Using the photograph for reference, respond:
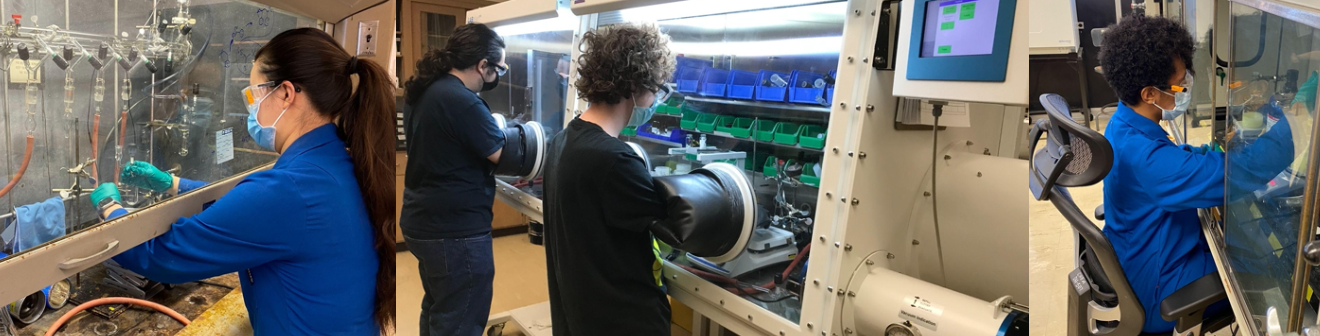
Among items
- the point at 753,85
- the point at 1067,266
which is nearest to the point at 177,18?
the point at 753,85

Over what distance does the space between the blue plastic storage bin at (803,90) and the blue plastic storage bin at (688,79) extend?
5.8 inches

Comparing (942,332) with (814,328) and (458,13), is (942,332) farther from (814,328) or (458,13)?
A: (458,13)

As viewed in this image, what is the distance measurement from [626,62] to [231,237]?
0.67 meters

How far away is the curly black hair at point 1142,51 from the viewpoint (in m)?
0.73

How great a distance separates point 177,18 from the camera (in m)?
0.91

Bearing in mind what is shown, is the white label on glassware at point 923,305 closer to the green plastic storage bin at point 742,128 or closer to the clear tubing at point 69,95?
the green plastic storage bin at point 742,128

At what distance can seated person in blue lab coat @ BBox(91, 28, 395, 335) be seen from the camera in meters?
0.97

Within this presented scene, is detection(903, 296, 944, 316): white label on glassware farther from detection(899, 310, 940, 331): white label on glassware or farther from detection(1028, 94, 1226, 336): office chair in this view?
detection(1028, 94, 1226, 336): office chair

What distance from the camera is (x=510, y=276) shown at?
3.88 ft

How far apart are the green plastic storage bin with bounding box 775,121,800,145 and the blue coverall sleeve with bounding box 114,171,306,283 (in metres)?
0.79

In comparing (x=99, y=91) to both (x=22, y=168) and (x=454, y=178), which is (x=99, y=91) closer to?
(x=22, y=168)

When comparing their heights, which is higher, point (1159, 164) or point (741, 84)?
point (741, 84)

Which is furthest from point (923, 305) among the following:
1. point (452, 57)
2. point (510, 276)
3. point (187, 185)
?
point (187, 185)

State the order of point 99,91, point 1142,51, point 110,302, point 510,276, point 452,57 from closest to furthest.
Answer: point 1142,51, point 99,91, point 110,302, point 452,57, point 510,276
